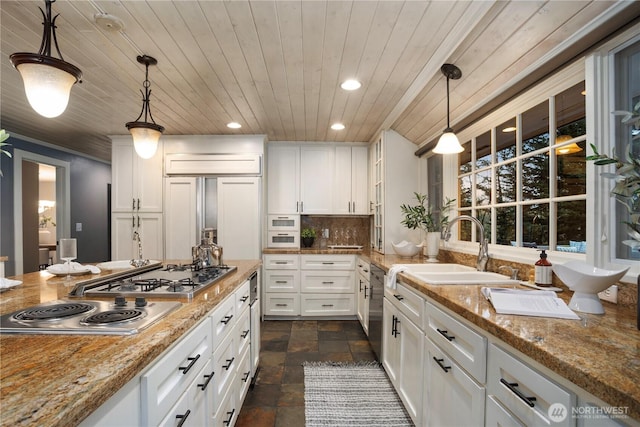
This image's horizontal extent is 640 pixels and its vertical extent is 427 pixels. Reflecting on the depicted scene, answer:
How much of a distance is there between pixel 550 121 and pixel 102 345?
228 centimetres

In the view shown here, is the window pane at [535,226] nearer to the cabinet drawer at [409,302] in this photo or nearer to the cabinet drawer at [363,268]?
the cabinet drawer at [409,302]

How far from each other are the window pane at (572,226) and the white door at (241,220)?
3060 millimetres

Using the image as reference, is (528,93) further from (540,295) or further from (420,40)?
(540,295)

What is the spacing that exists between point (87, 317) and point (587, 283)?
1.68m

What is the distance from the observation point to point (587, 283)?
114 cm

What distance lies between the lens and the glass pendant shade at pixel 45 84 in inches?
51.2

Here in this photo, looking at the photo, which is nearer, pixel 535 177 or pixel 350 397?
pixel 535 177

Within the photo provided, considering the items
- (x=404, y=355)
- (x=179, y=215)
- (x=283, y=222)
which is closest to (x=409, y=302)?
(x=404, y=355)

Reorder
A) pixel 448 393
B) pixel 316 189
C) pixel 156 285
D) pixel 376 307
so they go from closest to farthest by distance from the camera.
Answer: pixel 448 393
pixel 156 285
pixel 376 307
pixel 316 189

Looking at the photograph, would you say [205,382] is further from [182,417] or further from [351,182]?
[351,182]

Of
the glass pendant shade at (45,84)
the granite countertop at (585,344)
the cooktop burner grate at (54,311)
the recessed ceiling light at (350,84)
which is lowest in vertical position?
the granite countertop at (585,344)

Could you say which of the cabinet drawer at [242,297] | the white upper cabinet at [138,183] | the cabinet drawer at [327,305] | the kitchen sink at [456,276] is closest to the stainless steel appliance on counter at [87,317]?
the cabinet drawer at [242,297]

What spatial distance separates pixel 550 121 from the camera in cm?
184

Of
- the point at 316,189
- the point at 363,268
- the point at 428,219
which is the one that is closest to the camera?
the point at 428,219
